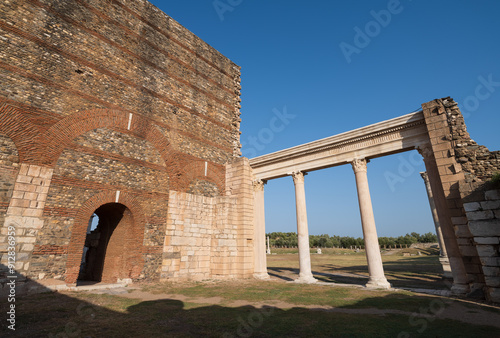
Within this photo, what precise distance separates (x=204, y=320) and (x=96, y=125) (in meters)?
9.44

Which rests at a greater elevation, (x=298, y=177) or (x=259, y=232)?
(x=298, y=177)

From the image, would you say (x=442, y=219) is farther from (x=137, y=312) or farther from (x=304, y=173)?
(x=137, y=312)

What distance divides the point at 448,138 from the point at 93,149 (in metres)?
14.5

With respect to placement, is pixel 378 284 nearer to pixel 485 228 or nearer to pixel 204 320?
pixel 485 228

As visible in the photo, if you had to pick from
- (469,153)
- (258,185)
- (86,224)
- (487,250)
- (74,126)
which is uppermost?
(74,126)

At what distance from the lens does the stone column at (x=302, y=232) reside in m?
12.4

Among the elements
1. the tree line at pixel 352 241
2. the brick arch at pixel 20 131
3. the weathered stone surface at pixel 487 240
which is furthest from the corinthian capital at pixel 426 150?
the tree line at pixel 352 241

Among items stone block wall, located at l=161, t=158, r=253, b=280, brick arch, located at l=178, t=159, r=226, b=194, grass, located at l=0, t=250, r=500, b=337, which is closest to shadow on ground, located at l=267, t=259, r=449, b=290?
grass, located at l=0, t=250, r=500, b=337

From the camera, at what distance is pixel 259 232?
14945mm

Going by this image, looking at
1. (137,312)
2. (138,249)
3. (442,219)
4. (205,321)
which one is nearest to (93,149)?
(138,249)

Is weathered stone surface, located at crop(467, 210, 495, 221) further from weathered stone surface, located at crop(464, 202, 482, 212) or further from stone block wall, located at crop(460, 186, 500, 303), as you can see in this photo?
weathered stone surface, located at crop(464, 202, 482, 212)

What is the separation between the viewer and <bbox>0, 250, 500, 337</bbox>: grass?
4.72m

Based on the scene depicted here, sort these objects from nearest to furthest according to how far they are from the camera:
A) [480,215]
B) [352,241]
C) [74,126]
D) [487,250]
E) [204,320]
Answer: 1. [204,320]
2. [487,250]
3. [480,215]
4. [74,126]
5. [352,241]

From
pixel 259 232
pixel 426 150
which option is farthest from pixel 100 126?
pixel 426 150
